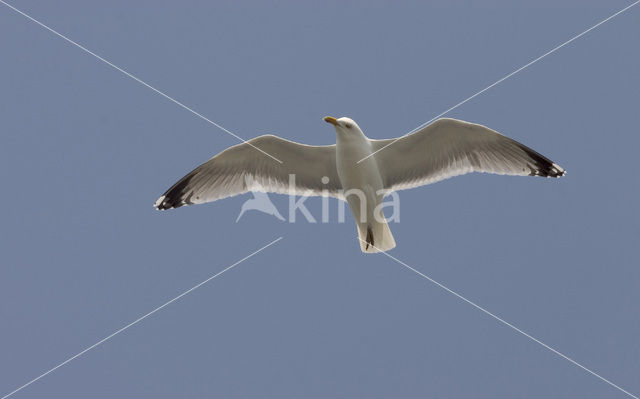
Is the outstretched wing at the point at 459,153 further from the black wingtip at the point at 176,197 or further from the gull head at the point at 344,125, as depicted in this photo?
the black wingtip at the point at 176,197

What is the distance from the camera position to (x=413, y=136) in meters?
8.66

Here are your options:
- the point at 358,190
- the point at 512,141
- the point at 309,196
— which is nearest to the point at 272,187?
the point at 309,196

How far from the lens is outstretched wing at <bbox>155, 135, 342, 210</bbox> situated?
895cm

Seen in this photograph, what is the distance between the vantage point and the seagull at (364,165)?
8.57 metres

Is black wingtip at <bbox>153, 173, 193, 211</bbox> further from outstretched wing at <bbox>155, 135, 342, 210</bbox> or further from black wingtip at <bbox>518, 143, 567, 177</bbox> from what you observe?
black wingtip at <bbox>518, 143, 567, 177</bbox>

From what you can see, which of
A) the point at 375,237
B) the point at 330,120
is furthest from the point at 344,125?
the point at 375,237

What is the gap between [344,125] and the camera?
→ 840 cm

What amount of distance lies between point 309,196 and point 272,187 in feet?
1.29

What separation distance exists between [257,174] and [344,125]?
1217 millimetres

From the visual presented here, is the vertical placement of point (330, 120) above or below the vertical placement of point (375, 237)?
above

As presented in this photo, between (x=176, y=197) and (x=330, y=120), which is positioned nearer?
(x=330, y=120)

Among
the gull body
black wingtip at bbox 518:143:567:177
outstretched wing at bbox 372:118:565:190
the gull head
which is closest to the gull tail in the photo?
the gull body

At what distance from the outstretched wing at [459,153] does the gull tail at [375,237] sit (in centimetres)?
60

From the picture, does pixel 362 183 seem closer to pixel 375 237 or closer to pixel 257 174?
pixel 375 237
